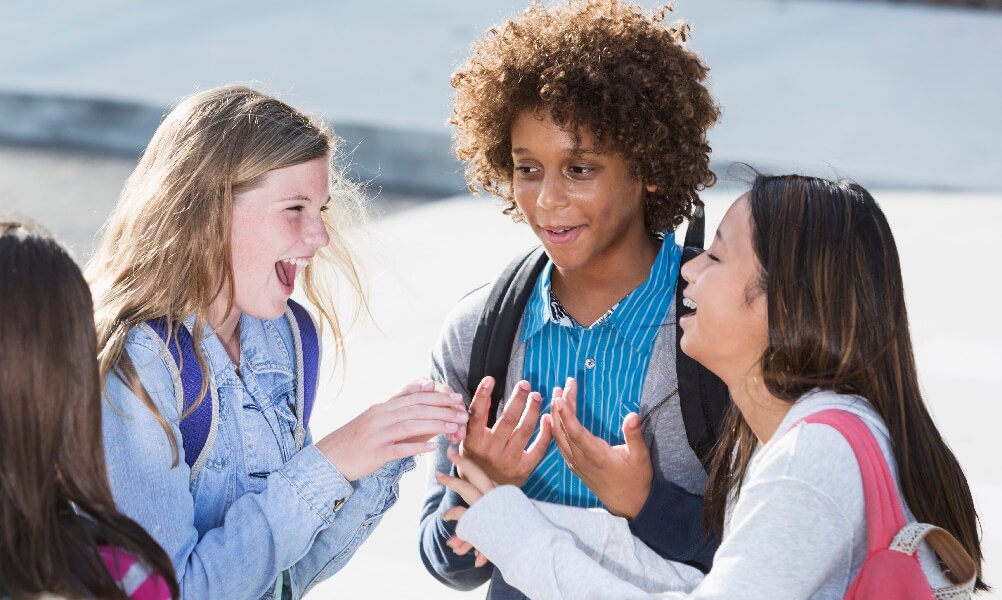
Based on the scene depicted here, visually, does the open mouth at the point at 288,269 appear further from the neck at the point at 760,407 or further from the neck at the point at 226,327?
the neck at the point at 760,407

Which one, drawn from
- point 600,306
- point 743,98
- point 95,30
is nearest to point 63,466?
point 600,306

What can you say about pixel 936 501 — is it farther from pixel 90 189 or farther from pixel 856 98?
pixel 856 98

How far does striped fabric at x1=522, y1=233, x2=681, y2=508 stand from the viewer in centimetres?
258

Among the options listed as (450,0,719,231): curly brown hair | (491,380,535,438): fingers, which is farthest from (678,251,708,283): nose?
(450,0,719,231): curly brown hair

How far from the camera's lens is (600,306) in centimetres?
268

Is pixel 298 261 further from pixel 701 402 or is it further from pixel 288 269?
pixel 701 402

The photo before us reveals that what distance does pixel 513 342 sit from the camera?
104 inches

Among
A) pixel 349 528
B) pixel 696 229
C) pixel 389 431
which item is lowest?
pixel 349 528

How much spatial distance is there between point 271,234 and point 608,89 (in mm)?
751

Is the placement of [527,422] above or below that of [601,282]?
below

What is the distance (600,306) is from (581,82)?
18.1 inches

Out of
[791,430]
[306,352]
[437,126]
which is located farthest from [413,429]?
[437,126]

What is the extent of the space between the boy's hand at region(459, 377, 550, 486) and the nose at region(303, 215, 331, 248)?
1.33 ft

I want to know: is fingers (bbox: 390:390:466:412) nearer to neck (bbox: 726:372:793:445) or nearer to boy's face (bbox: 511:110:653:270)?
boy's face (bbox: 511:110:653:270)
